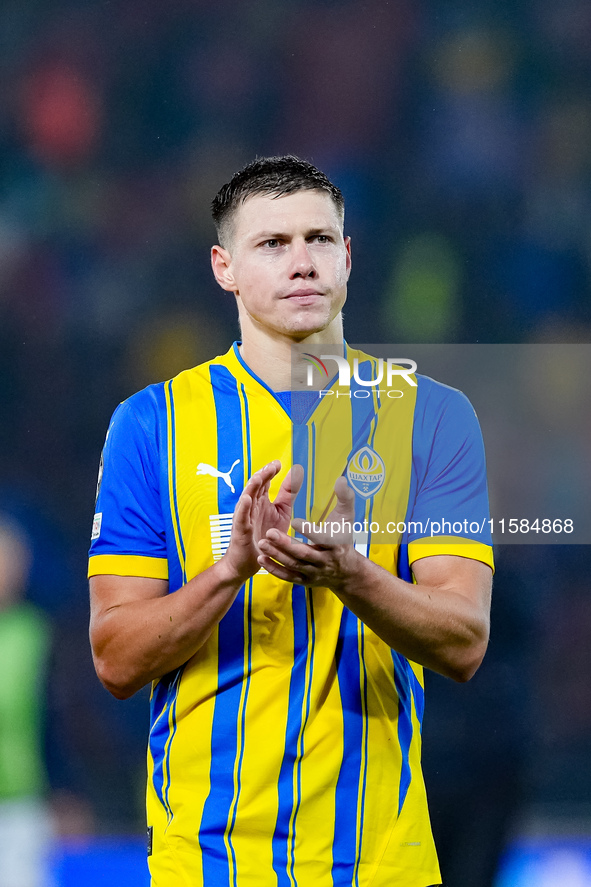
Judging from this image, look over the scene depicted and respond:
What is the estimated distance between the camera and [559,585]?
6.34 ft

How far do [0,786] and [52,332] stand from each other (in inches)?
36.1

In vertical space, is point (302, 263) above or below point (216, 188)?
below

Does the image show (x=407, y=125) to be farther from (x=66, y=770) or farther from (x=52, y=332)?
(x=66, y=770)

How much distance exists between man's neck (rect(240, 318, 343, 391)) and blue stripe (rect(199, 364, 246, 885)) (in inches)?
5.0

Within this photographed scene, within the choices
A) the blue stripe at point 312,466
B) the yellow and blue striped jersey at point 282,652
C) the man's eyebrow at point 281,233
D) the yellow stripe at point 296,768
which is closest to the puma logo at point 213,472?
the yellow and blue striped jersey at point 282,652

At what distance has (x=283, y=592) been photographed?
1255 millimetres

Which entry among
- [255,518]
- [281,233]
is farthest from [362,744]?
[281,233]

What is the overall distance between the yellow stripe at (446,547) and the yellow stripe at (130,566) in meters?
0.34

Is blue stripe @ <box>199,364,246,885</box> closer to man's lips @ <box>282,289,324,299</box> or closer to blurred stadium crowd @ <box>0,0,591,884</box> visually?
man's lips @ <box>282,289,324,299</box>

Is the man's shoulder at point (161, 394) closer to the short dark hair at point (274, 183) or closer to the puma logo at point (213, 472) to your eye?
the puma logo at point (213, 472)

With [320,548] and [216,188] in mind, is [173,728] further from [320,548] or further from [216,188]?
[216,188]

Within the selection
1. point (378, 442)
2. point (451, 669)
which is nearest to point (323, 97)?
point (378, 442)

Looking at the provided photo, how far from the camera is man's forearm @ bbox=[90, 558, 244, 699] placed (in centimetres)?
113

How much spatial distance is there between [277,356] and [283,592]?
1.11ft
